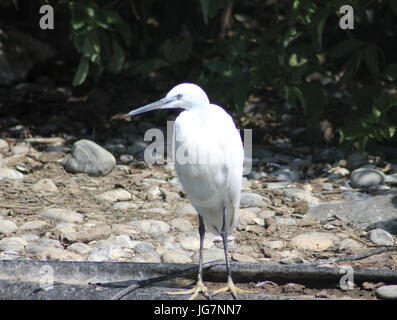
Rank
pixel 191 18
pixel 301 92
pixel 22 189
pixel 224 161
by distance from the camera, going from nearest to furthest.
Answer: pixel 224 161 < pixel 22 189 < pixel 301 92 < pixel 191 18

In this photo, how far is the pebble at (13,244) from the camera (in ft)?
11.7

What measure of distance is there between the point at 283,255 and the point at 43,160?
2.30 metres

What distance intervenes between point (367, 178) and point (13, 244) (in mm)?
2697

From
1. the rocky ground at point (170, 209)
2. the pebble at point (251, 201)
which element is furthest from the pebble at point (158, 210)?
the pebble at point (251, 201)

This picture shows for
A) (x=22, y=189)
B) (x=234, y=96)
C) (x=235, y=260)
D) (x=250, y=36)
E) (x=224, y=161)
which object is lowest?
(x=235, y=260)

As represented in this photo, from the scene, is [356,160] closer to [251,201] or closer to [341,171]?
[341,171]

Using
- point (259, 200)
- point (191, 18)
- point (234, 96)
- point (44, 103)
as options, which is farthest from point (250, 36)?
point (44, 103)

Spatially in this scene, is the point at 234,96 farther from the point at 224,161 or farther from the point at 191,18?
the point at 191,18

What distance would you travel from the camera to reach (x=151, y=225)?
4.04 metres

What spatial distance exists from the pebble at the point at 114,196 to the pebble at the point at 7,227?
2.39 feet

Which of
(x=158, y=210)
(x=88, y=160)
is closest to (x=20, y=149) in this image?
(x=88, y=160)

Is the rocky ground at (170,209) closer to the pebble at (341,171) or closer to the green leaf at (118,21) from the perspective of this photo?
the pebble at (341,171)

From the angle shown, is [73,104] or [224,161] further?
[73,104]

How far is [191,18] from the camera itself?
21.3 ft
